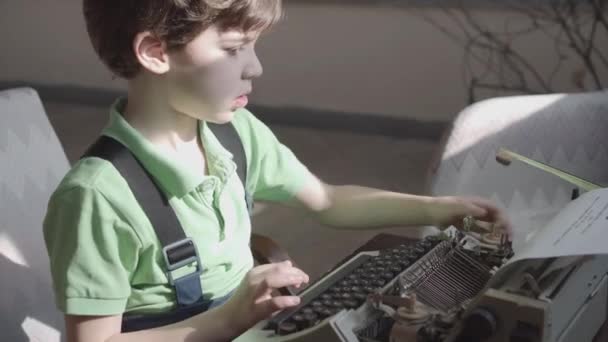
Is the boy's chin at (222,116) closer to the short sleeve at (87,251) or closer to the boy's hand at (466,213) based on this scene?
the short sleeve at (87,251)

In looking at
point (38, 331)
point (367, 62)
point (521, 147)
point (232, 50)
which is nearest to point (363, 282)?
point (232, 50)

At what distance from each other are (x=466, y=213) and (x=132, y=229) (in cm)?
48

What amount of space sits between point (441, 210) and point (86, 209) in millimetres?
514

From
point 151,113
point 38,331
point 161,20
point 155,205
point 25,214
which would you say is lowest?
point 38,331

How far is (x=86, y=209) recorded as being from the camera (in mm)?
904

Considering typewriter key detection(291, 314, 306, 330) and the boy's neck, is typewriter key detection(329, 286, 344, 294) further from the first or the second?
the boy's neck

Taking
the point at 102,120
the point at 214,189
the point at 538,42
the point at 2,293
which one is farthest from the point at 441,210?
the point at 102,120

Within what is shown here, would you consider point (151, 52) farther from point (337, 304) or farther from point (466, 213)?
point (466, 213)

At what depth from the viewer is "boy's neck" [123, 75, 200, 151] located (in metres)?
1.00

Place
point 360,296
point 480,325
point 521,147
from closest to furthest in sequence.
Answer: point 480,325 → point 360,296 → point 521,147

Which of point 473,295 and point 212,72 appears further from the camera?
point 212,72

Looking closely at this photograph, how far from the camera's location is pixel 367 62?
10.4 ft

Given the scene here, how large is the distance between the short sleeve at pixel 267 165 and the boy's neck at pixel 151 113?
167mm

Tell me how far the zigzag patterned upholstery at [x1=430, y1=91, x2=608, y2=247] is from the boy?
1.26 ft
